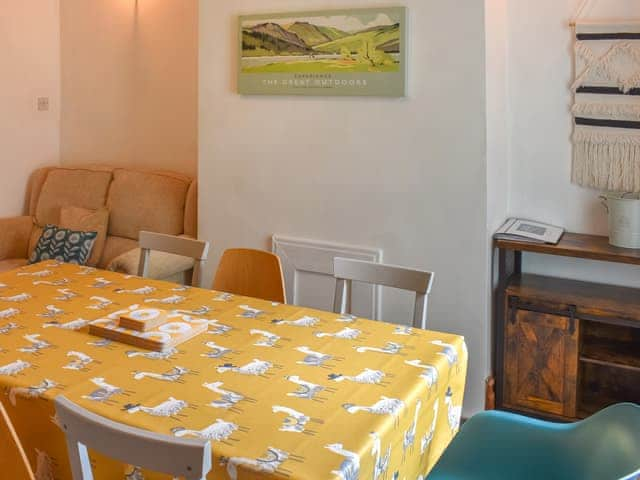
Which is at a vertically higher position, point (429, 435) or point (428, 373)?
point (428, 373)

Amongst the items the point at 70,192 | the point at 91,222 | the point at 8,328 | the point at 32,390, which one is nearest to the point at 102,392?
the point at 32,390

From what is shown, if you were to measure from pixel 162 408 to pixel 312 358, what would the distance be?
0.49 meters

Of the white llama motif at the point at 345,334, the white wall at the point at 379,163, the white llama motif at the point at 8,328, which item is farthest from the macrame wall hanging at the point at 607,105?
the white llama motif at the point at 8,328

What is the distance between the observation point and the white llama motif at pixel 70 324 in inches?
90.2

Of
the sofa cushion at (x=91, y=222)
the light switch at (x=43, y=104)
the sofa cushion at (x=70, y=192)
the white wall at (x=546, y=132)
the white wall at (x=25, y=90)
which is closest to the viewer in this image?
the white wall at (x=546, y=132)

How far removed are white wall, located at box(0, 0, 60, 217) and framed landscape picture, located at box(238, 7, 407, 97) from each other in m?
1.94

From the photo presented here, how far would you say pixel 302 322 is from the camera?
Result: 238cm

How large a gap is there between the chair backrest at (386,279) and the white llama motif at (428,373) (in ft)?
1.43

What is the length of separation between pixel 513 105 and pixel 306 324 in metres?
1.71

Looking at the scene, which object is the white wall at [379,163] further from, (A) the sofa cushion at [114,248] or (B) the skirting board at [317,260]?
(A) the sofa cushion at [114,248]

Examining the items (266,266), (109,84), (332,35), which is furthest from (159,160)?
(266,266)

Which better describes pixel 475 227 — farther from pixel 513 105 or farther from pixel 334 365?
pixel 334 365

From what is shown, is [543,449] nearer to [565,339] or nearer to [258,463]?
[258,463]

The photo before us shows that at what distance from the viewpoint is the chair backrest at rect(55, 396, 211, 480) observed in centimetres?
136
